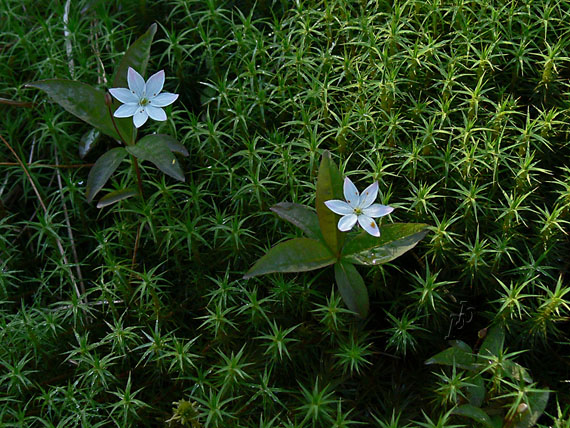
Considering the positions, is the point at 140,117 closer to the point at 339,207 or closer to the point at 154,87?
the point at 154,87

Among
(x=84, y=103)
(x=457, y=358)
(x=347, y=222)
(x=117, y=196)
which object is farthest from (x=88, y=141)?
(x=457, y=358)

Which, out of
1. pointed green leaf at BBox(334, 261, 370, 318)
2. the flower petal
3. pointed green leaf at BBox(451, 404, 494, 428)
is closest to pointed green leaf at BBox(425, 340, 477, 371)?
pointed green leaf at BBox(451, 404, 494, 428)

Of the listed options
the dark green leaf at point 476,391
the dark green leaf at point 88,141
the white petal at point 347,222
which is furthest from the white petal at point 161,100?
the dark green leaf at point 476,391

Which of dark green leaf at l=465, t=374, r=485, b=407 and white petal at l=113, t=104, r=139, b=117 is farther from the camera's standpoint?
white petal at l=113, t=104, r=139, b=117

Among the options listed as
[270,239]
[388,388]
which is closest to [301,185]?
[270,239]

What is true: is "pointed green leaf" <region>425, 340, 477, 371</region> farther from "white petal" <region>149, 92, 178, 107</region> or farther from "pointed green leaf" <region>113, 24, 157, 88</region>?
"pointed green leaf" <region>113, 24, 157, 88</region>
